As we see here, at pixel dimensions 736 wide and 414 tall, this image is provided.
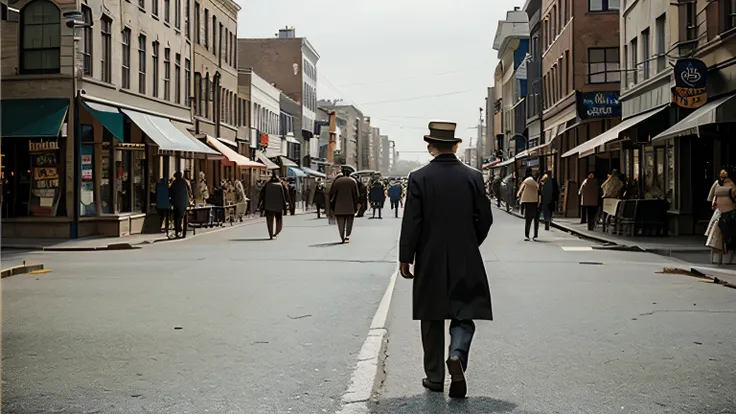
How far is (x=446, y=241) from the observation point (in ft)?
22.4

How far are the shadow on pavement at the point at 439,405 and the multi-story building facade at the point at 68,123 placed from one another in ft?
61.9

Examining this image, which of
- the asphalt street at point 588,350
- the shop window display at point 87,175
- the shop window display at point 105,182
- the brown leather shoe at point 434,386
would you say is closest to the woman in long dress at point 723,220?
the asphalt street at point 588,350

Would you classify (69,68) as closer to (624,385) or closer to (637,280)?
(637,280)

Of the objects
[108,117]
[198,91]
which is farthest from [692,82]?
[198,91]

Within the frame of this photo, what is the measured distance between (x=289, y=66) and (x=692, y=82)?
2849 inches

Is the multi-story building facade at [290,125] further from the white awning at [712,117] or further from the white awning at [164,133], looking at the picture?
the white awning at [712,117]

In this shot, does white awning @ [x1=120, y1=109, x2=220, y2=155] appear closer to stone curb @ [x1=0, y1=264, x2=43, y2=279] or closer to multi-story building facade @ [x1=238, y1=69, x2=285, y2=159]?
stone curb @ [x1=0, y1=264, x2=43, y2=279]

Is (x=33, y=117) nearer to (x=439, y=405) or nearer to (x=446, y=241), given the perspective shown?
(x=446, y=241)

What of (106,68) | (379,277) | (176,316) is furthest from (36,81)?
(176,316)

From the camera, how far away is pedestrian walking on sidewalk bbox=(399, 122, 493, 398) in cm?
675

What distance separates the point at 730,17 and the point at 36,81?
17.7 metres

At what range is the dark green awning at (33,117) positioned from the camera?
2534cm

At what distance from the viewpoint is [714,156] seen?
24.8 meters

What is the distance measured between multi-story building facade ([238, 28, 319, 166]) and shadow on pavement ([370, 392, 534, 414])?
270ft
